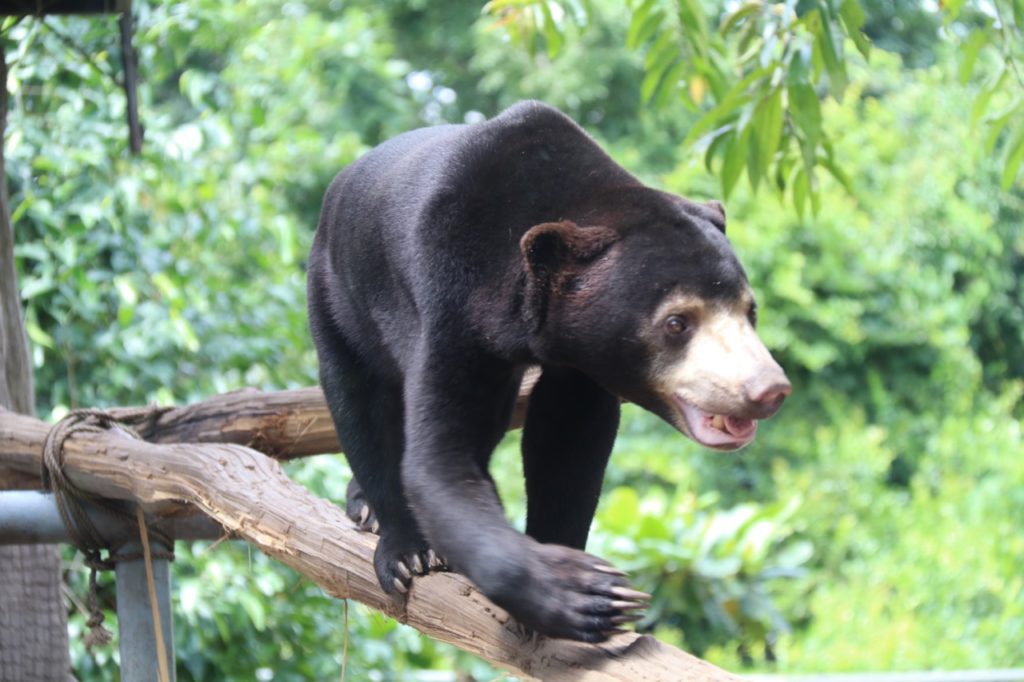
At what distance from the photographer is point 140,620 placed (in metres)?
2.69

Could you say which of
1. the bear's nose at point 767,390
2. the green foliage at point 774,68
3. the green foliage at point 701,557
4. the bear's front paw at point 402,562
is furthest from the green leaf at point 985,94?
the green foliage at point 701,557

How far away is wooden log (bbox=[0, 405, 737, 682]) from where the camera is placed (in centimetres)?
166

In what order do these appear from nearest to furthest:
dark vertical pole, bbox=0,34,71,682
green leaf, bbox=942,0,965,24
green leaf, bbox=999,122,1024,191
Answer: green leaf, bbox=942,0,965,24 < green leaf, bbox=999,122,1024,191 < dark vertical pole, bbox=0,34,71,682

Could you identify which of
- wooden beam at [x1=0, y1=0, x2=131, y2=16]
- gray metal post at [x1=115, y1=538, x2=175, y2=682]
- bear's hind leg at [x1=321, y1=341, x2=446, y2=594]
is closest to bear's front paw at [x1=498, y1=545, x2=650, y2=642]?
bear's hind leg at [x1=321, y1=341, x2=446, y2=594]

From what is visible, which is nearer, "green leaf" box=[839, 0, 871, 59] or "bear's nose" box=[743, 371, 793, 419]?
"bear's nose" box=[743, 371, 793, 419]

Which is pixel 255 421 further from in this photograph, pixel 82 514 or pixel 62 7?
pixel 62 7

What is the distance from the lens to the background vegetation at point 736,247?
3547 millimetres

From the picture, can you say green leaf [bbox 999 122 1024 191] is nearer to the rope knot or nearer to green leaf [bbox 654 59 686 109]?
green leaf [bbox 654 59 686 109]

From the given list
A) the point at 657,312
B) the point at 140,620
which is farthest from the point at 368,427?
the point at 657,312

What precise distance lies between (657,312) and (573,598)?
21.7 inches

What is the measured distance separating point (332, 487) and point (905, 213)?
17.6 ft

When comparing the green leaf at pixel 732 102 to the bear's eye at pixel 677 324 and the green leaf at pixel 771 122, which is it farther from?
the bear's eye at pixel 677 324

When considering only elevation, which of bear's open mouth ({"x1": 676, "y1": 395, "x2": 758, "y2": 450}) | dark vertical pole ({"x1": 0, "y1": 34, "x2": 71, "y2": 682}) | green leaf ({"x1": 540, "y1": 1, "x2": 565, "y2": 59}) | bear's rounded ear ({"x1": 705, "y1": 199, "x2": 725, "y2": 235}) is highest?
green leaf ({"x1": 540, "y1": 1, "x2": 565, "y2": 59})

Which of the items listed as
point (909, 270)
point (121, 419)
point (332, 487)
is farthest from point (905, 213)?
point (121, 419)
